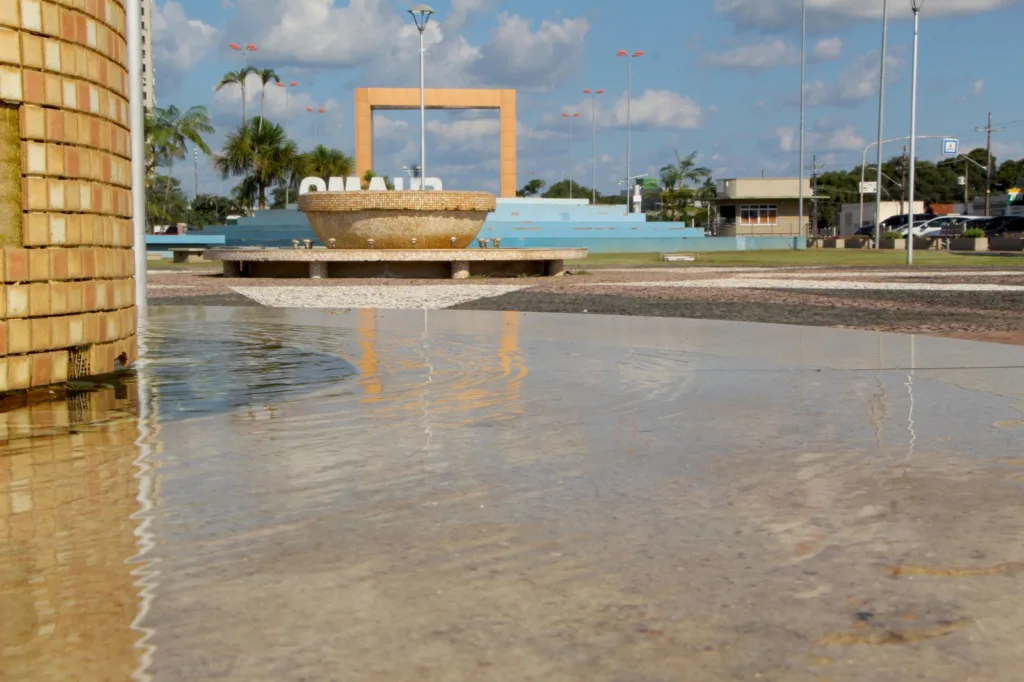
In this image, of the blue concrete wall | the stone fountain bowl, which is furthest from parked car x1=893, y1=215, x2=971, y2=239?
the stone fountain bowl

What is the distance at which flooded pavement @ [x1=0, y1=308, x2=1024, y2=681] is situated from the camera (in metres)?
2.69

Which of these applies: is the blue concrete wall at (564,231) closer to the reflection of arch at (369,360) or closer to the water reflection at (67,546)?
the reflection of arch at (369,360)

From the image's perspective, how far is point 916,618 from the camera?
2885 millimetres

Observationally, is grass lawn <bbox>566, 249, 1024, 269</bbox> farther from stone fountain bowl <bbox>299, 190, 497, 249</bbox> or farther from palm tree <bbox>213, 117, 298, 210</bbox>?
palm tree <bbox>213, 117, 298, 210</bbox>

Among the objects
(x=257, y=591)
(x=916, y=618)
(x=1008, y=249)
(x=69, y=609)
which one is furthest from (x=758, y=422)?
(x=1008, y=249)

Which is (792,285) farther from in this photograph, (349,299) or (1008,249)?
(1008,249)

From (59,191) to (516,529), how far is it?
165 inches

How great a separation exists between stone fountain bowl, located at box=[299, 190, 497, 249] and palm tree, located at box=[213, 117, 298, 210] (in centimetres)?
4971

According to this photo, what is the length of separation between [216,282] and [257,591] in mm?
21078

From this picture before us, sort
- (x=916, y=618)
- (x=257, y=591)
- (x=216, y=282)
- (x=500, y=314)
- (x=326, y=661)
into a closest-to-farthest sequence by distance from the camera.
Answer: (x=326, y=661) → (x=916, y=618) → (x=257, y=591) → (x=500, y=314) → (x=216, y=282)

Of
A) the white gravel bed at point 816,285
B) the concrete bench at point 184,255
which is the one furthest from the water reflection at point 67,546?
the concrete bench at point 184,255

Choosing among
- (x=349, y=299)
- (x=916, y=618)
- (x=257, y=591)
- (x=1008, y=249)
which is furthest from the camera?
(x=1008, y=249)

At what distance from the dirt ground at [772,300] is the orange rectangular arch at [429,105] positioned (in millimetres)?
37339

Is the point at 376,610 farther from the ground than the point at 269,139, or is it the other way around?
the point at 269,139
